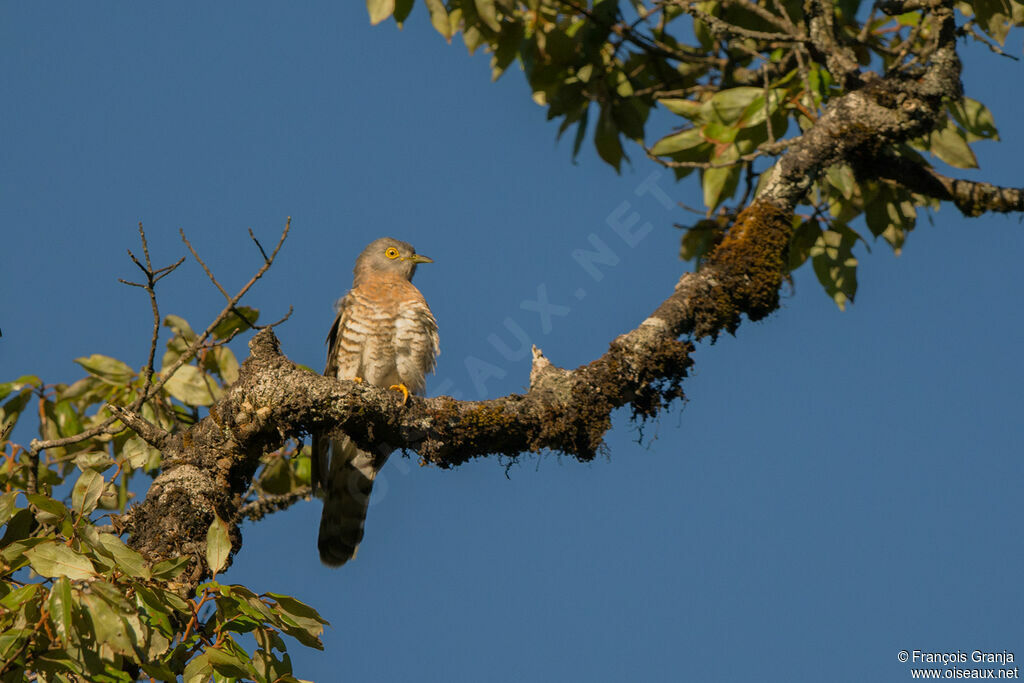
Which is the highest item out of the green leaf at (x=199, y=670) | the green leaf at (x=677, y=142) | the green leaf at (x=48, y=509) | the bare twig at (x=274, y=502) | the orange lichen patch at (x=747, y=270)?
the green leaf at (x=677, y=142)

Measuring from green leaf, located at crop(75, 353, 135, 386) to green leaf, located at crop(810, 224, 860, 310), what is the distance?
12.2 ft

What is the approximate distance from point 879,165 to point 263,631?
12.1 feet

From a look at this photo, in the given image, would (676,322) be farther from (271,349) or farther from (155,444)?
(155,444)

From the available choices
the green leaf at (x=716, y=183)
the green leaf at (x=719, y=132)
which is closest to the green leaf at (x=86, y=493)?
the green leaf at (x=719, y=132)

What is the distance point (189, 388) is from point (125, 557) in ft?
7.11

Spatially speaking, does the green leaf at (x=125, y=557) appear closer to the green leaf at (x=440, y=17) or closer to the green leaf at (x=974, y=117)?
the green leaf at (x=440, y=17)

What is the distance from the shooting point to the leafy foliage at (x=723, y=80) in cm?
495

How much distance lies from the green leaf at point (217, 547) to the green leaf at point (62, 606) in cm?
47

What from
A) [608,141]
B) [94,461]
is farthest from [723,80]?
[94,461]

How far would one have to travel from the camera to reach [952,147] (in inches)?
207

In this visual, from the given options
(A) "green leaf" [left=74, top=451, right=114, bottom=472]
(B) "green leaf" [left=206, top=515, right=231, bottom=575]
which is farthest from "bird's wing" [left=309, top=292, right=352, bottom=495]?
(B) "green leaf" [left=206, top=515, right=231, bottom=575]

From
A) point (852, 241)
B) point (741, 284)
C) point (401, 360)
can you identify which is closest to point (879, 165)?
point (852, 241)

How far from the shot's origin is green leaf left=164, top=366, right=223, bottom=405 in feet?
16.3

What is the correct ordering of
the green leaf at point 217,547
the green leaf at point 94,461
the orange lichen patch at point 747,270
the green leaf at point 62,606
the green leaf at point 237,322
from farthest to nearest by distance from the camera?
the green leaf at point 237,322 < the orange lichen patch at point 747,270 < the green leaf at point 94,461 < the green leaf at point 217,547 < the green leaf at point 62,606
